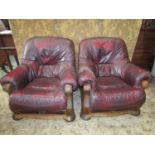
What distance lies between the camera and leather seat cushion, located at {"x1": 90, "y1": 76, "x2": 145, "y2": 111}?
1.84m

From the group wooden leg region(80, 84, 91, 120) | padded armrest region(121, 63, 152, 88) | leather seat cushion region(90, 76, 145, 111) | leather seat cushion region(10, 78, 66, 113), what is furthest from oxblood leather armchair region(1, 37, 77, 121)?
padded armrest region(121, 63, 152, 88)

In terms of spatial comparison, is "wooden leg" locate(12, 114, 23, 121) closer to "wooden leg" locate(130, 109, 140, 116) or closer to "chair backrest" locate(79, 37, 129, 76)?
"chair backrest" locate(79, 37, 129, 76)

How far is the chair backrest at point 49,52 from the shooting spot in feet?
7.29

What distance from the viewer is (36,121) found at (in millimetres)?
1996

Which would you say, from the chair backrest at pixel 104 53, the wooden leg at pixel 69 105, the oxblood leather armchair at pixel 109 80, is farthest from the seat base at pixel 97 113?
the chair backrest at pixel 104 53

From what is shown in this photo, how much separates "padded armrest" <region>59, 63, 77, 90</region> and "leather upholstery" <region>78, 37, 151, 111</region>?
0.08m

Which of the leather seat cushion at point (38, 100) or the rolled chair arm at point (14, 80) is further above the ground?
the rolled chair arm at point (14, 80)

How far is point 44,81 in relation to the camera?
82.0 inches

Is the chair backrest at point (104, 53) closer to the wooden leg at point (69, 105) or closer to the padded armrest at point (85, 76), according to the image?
the padded armrest at point (85, 76)

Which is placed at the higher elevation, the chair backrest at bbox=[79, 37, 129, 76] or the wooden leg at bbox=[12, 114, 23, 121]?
the chair backrest at bbox=[79, 37, 129, 76]

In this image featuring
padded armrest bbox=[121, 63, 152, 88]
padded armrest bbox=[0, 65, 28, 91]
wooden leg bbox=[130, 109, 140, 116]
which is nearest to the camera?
padded armrest bbox=[0, 65, 28, 91]

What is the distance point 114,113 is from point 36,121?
0.99 metres

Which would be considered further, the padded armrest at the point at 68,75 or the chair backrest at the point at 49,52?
the chair backrest at the point at 49,52
